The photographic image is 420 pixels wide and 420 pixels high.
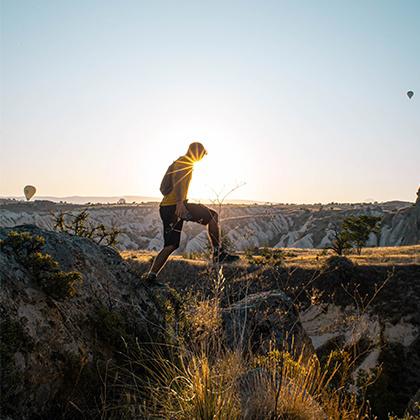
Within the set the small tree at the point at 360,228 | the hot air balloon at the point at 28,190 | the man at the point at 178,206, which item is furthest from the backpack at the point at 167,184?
the hot air balloon at the point at 28,190

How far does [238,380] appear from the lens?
3809 millimetres

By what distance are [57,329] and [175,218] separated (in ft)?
14.3

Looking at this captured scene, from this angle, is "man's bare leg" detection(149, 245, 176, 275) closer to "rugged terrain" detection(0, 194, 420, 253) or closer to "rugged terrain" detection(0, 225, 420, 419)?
"rugged terrain" detection(0, 225, 420, 419)

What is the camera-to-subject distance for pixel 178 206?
7824 mm

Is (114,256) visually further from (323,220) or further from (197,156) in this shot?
(323,220)

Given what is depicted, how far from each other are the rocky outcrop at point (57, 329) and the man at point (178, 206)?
257cm

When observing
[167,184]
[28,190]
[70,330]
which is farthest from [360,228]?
[28,190]

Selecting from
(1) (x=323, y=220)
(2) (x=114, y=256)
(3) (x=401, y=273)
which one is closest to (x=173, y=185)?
(2) (x=114, y=256)

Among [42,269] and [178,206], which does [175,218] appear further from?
[42,269]

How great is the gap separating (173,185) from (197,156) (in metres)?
0.85

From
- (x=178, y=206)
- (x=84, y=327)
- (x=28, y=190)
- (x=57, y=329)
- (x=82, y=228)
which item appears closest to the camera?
(x=57, y=329)

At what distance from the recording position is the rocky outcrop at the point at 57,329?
3180 mm

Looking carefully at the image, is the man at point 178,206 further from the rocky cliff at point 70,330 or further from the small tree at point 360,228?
the small tree at point 360,228

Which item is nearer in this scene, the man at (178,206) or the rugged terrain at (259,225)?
the man at (178,206)
